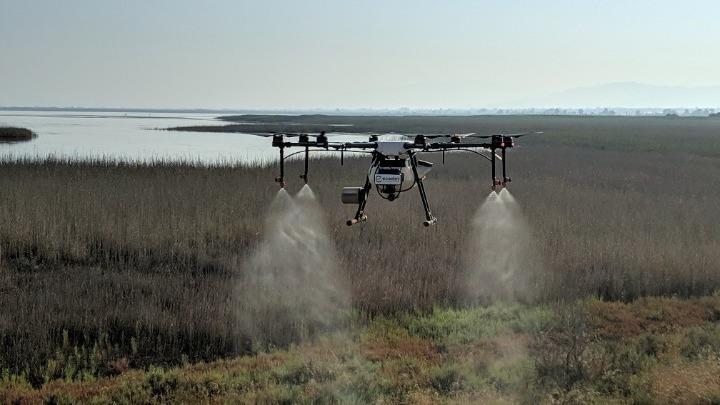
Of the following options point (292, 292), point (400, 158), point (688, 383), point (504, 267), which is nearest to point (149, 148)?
point (504, 267)

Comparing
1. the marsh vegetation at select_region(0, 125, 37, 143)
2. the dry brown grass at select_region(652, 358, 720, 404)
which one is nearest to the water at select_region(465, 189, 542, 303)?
the dry brown grass at select_region(652, 358, 720, 404)

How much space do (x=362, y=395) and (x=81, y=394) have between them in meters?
3.95

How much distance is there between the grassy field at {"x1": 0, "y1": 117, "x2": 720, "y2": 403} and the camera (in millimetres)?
10664

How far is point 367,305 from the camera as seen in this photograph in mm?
15031

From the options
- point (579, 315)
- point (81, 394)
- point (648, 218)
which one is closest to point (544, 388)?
point (579, 315)

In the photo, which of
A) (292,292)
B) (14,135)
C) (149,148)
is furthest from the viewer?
(14,135)

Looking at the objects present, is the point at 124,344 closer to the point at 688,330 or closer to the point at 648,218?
the point at 688,330

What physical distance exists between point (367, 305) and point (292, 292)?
159 centimetres

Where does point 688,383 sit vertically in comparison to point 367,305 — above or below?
above

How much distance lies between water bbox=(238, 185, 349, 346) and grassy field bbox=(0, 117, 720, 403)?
26 centimetres

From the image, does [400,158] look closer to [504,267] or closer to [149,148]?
[504,267]

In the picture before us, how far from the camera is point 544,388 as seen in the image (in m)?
10.5

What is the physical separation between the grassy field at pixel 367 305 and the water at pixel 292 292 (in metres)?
0.26

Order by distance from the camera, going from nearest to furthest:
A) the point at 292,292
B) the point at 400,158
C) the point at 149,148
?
the point at 400,158
the point at 292,292
the point at 149,148
